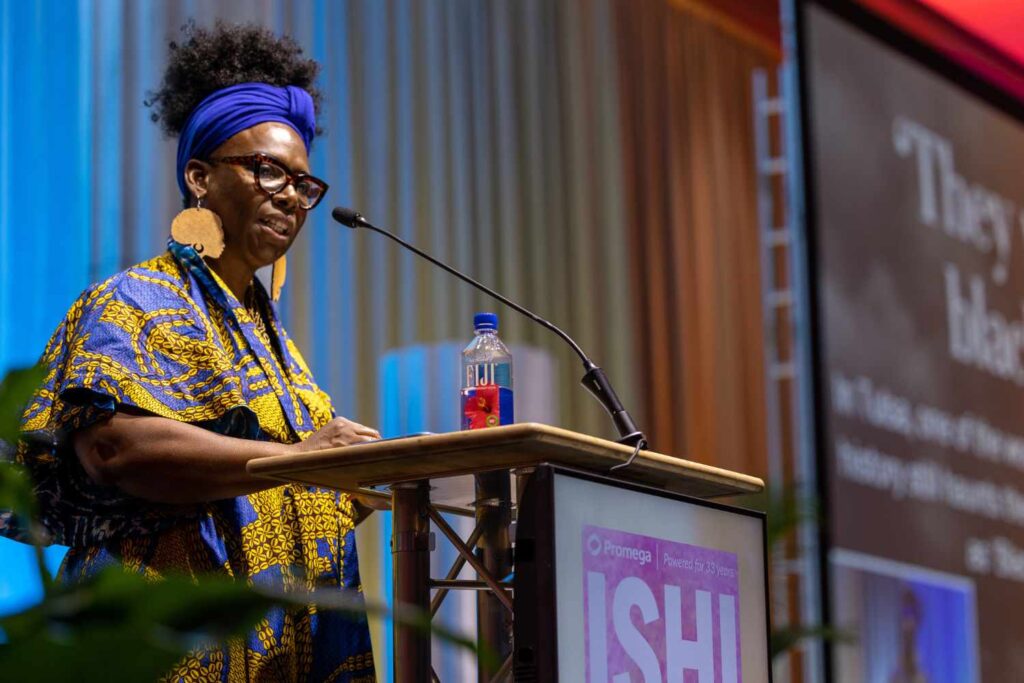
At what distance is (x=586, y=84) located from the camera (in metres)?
4.76

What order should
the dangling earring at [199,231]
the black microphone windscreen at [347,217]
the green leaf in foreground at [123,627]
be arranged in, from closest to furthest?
1. the green leaf in foreground at [123,627]
2. the black microphone windscreen at [347,217]
3. the dangling earring at [199,231]

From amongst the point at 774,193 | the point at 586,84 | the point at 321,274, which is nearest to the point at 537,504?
the point at 321,274

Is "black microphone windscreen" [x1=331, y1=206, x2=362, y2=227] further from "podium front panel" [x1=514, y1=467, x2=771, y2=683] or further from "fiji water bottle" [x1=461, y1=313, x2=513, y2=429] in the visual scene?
"podium front panel" [x1=514, y1=467, x2=771, y2=683]

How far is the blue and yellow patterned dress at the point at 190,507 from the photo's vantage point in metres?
1.90

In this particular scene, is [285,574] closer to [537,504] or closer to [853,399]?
[537,504]

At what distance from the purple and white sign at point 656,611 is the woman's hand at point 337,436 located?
0.98ft

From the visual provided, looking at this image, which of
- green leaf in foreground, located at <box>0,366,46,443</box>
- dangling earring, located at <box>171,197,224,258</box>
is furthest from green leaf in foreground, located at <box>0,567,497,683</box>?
dangling earring, located at <box>171,197,224,258</box>

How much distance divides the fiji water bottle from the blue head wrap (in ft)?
1.55

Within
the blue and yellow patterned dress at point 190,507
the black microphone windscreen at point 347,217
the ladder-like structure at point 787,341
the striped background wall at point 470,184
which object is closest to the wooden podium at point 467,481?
the blue and yellow patterned dress at point 190,507

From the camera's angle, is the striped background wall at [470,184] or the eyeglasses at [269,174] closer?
the eyeglasses at [269,174]

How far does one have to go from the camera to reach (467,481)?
70.2 inches

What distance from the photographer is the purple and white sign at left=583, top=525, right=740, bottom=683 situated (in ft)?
5.31

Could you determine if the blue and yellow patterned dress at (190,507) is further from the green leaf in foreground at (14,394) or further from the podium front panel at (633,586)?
the green leaf in foreground at (14,394)

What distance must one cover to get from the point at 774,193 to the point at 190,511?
13.1ft
